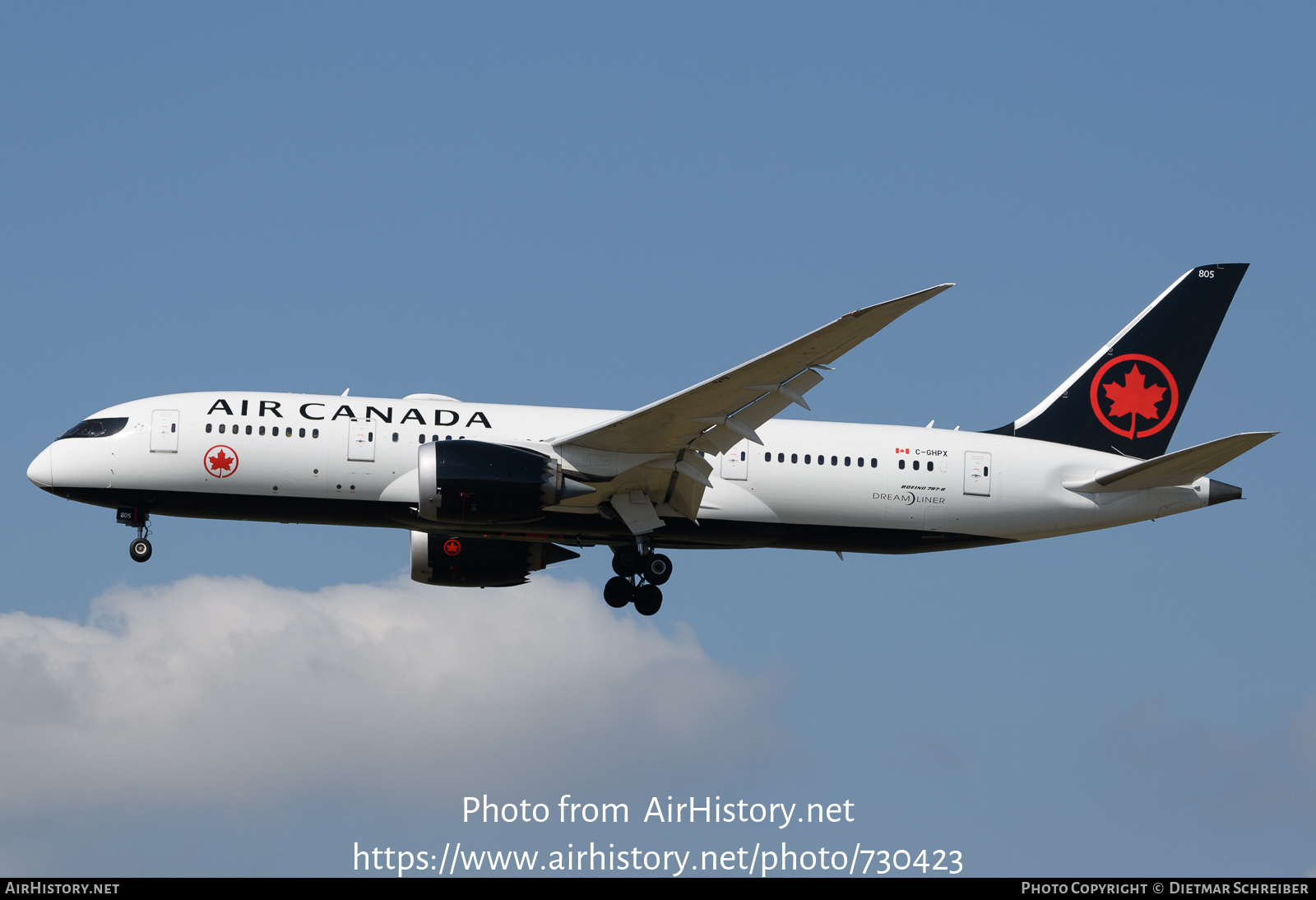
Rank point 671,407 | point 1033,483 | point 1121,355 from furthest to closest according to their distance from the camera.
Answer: point 1121,355 < point 1033,483 < point 671,407

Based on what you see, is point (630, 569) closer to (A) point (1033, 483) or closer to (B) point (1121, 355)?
(A) point (1033, 483)

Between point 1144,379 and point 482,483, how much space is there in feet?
56.5

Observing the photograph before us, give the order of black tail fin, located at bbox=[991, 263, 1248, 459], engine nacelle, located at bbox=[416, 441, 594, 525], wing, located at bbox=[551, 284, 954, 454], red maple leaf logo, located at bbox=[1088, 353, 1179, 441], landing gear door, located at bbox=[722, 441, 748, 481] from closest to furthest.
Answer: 1. wing, located at bbox=[551, 284, 954, 454]
2. engine nacelle, located at bbox=[416, 441, 594, 525]
3. landing gear door, located at bbox=[722, 441, 748, 481]
4. black tail fin, located at bbox=[991, 263, 1248, 459]
5. red maple leaf logo, located at bbox=[1088, 353, 1179, 441]

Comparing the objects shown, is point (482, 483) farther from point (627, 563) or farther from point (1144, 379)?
point (1144, 379)

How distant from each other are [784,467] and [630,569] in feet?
13.8

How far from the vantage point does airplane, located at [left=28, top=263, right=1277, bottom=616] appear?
3362cm

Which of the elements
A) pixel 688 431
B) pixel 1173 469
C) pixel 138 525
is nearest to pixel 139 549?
pixel 138 525

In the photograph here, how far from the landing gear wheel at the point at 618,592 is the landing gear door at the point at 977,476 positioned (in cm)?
805

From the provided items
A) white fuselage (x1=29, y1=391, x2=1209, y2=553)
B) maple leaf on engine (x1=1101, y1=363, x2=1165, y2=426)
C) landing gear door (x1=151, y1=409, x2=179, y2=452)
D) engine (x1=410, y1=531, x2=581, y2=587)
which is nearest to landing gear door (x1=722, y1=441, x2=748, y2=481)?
white fuselage (x1=29, y1=391, x2=1209, y2=553)

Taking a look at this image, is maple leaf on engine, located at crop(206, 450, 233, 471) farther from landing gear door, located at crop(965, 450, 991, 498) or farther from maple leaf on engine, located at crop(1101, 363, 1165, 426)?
maple leaf on engine, located at crop(1101, 363, 1165, 426)

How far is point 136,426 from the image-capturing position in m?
35.3

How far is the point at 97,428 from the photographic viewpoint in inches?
1407

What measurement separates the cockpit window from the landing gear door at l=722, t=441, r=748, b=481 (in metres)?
13.2
